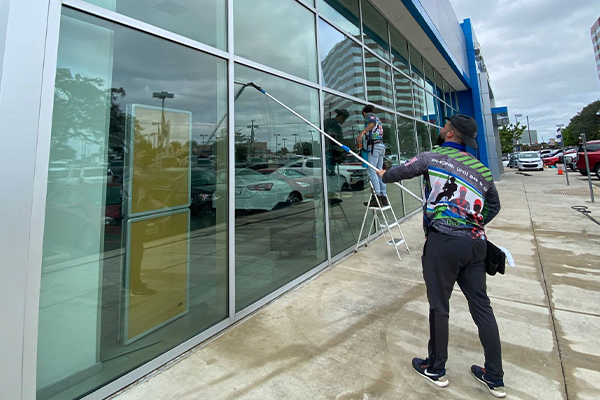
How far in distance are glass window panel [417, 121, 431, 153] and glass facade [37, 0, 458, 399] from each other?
195 inches

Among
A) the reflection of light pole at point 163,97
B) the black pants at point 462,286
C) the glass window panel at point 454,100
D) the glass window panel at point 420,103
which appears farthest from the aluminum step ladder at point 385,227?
the glass window panel at point 454,100

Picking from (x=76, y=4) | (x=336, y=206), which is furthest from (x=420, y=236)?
(x=76, y=4)

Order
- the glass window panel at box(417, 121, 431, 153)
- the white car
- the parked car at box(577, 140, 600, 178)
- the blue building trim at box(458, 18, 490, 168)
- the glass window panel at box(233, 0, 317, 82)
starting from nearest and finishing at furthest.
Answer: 1. the glass window panel at box(233, 0, 317, 82)
2. the glass window panel at box(417, 121, 431, 153)
3. the parked car at box(577, 140, 600, 178)
4. the blue building trim at box(458, 18, 490, 168)
5. the white car

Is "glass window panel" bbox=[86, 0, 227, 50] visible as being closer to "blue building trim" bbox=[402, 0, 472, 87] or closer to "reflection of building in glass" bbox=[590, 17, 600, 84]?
"blue building trim" bbox=[402, 0, 472, 87]

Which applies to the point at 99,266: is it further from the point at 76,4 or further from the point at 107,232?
the point at 76,4

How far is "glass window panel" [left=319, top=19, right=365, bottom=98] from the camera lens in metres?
4.65

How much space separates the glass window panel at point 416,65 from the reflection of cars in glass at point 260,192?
7.09 m

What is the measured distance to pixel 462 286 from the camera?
1920 mm

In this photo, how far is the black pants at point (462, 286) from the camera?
1799 mm

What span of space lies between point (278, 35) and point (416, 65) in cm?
716

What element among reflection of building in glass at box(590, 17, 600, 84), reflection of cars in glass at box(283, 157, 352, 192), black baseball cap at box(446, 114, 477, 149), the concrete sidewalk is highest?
reflection of building in glass at box(590, 17, 600, 84)

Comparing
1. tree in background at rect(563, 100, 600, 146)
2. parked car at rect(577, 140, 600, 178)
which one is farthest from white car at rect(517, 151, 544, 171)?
tree in background at rect(563, 100, 600, 146)

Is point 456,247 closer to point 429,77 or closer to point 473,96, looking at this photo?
point 429,77

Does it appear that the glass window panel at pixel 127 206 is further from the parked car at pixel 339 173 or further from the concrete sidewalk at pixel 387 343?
the parked car at pixel 339 173
